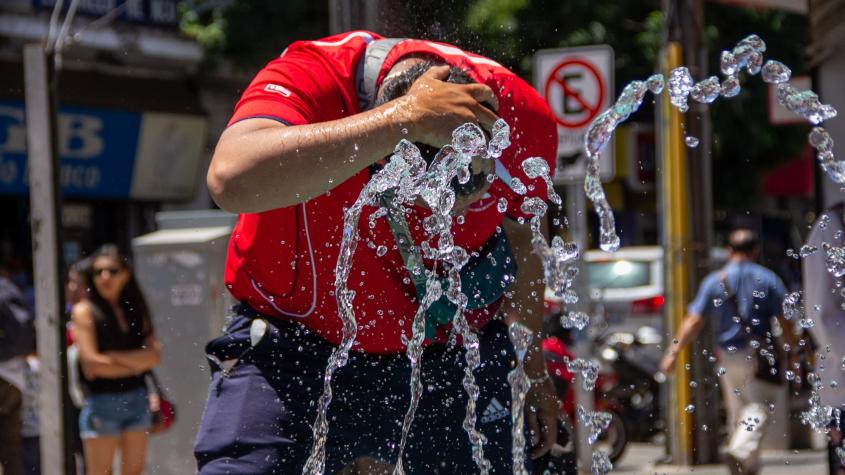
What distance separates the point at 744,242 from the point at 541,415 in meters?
5.28

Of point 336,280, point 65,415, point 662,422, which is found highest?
point 336,280

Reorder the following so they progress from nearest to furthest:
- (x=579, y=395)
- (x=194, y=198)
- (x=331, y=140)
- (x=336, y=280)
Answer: (x=331, y=140)
(x=336, y=280)
(x=579, y=395)
(x=194, y=198)

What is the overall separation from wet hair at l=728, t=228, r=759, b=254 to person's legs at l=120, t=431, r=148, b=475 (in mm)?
3793

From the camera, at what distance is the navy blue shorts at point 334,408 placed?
107 inches

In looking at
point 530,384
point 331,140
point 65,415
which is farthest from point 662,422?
point 331,140

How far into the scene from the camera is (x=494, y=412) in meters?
2.97

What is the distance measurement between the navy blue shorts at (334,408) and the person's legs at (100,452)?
14.8 ft

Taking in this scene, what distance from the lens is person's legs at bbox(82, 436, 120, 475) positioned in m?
7.16

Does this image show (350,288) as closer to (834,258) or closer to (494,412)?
(494,412)

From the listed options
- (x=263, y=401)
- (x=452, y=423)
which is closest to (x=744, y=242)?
(x=452, y=423)

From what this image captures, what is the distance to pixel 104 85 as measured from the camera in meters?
16.7

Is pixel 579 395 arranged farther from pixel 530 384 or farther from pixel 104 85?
pixel 104 85

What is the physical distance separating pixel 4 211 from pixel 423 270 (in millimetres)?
14197

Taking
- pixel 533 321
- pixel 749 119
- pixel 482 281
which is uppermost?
pixel 749 119
